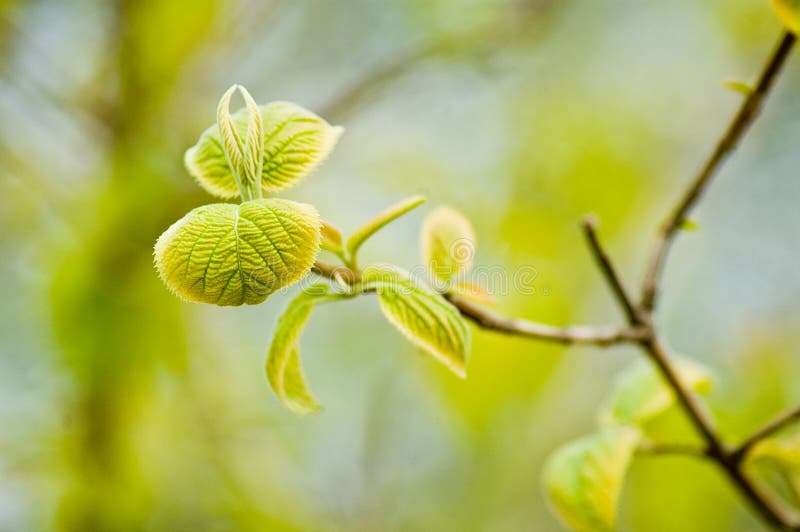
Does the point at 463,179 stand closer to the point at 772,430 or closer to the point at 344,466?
the point at 344,466

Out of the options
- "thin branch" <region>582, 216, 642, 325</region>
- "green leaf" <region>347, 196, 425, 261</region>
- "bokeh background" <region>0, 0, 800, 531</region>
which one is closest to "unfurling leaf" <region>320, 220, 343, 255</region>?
"green leaf" <region>347, 196, 425, 261</region>

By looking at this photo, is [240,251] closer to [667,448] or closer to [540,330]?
[540,330]

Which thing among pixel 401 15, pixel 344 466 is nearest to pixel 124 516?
pixel 344 466

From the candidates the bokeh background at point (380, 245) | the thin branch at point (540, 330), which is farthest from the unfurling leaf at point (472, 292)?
the bokeh background at point (380, 245)

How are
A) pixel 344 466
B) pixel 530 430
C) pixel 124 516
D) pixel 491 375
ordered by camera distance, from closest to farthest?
pixel 124 516
pixel 491 375
pixel 530 430
pixel 344 466

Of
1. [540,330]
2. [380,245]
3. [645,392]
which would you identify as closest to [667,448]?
[645,392]

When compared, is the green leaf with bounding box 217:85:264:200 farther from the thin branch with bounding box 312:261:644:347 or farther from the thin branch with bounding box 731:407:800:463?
the thin branch with bounding box 731:407:800:463
